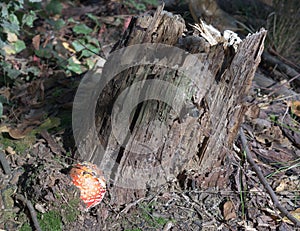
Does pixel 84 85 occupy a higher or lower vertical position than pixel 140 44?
lower

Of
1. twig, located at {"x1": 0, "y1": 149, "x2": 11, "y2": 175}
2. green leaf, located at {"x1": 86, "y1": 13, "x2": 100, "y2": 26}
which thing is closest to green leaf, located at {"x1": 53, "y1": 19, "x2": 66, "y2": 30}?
green leaf, located at {"x1": 86, "y1": 13, "x2": 100, "y2": 26}

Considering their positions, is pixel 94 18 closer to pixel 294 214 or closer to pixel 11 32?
pixel 11 32

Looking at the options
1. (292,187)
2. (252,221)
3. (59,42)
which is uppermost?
(59,42)

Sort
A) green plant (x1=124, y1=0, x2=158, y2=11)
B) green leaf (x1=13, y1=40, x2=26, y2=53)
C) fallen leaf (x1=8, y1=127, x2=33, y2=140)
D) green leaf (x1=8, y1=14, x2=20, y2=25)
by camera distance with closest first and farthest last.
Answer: fallen leaf (x1=8, y1=127, x2=33, y2=140) < green leaf (x1=8, y1=14, x2=20, y2=25) < green leaf (x1=13, y1=40, x2=26, y2=53) < green plant (x1=124, y1=0, x2=158, y2=11)

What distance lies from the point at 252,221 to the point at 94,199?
3.51ft

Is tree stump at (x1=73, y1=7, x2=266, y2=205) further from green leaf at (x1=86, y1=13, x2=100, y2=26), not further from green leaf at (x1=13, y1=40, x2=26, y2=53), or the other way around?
green leaf at (x1=86, y1=13, x2=100, y2=26)

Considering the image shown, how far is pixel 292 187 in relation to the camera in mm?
3256

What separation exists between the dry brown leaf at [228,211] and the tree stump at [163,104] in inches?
9.6

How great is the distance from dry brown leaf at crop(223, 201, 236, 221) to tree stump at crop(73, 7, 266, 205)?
0.80 feet

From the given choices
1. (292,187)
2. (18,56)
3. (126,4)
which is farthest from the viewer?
(126,4)

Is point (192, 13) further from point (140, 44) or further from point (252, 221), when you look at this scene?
→ point (252, 221)

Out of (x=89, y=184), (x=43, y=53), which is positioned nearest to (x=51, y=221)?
(x=89, y=184)

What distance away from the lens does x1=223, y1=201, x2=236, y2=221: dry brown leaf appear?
9.62 feet

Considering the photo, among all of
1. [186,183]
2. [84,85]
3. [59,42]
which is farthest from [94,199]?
[59,42]
